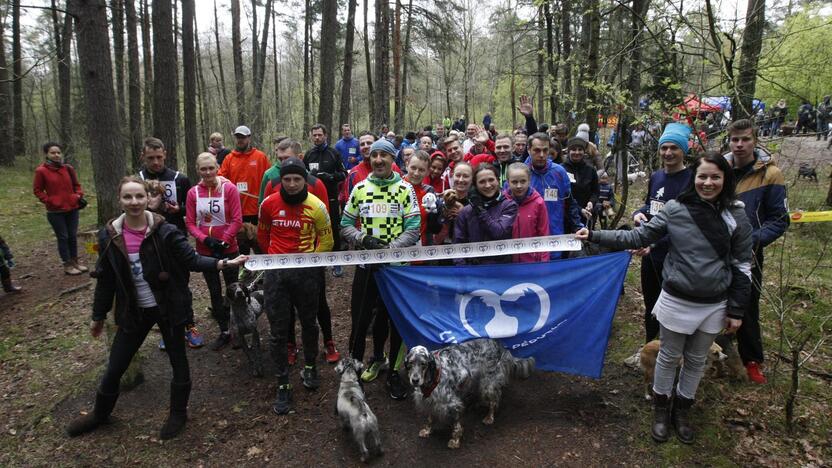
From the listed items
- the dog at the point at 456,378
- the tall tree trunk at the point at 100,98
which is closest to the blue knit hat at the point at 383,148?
the dog at the point at 456,378

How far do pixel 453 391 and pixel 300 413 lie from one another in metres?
1.64

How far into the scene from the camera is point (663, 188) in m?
4.48

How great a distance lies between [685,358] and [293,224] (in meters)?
3.76

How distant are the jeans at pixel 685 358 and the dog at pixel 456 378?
1280 mm

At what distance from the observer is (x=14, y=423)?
171 inches

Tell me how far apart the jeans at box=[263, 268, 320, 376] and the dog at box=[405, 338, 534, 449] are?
131 centimetres

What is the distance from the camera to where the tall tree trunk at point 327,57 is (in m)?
12.0

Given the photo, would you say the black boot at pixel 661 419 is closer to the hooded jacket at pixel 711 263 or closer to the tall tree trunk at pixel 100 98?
the hooded jacket at pixel 711 263

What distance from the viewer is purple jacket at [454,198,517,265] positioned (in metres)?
4.50

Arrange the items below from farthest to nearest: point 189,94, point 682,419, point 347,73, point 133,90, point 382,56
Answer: point 382,56 < point 347,73 < point 133,90 < point 189,94 < point 682,419

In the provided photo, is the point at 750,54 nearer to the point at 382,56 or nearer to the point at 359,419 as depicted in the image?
the point at 359,419

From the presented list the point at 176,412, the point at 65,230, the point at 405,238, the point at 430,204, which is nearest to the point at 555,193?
the point at 430,204

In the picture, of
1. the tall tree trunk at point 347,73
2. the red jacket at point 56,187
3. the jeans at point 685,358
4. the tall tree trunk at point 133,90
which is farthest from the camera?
the tall tree trunk at point 347,73

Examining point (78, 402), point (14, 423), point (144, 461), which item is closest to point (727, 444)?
point (144, 461)
